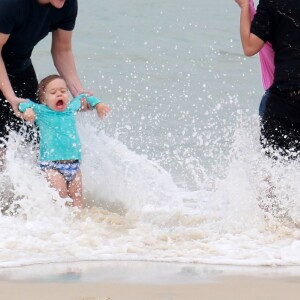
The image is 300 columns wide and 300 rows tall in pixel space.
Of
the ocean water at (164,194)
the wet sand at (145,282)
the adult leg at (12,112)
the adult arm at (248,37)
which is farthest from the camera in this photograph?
the adult leg at (12,112)

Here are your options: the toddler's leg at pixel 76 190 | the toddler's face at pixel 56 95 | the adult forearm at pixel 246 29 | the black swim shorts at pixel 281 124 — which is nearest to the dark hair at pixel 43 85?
the toddler's face at pixel 56 95

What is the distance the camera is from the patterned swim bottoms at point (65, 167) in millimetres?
6578

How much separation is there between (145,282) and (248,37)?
74.3 inches

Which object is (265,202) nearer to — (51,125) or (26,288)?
(51,125)

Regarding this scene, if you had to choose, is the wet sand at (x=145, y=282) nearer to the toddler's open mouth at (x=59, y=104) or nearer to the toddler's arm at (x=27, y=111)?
the toddler's arm at (x=27, y=111)

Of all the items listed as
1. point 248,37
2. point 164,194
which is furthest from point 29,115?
point 248,37

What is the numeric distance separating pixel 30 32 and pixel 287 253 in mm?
2123

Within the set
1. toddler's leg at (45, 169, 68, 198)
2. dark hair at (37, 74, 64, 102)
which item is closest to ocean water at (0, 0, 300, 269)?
toddler's leg at (45, 169, 68, 198)

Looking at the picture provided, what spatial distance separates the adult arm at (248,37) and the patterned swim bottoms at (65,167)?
1336mm

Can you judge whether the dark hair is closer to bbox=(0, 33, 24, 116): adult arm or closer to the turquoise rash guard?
the turquoise rash guard

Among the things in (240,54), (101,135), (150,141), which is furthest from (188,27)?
(101,135)

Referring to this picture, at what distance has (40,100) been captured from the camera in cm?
666

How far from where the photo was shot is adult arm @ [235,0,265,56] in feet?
20.6

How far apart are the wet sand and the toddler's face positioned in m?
1.39
